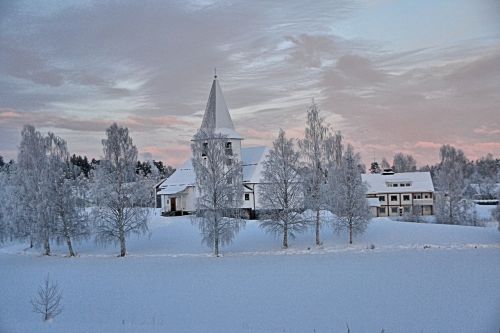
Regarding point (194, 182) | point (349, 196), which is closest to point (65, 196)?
point (194, 182)

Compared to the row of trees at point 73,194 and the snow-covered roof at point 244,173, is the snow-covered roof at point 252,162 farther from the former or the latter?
the row of trees at point 73,194

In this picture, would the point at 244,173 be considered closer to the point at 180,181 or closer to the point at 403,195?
the point at 180,181

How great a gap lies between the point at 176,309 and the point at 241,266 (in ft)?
29.1

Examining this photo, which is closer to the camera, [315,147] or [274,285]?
[274,285]

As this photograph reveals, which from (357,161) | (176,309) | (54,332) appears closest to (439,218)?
(357,161)

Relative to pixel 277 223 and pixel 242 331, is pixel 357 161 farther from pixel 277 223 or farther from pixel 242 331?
pixel 242 331

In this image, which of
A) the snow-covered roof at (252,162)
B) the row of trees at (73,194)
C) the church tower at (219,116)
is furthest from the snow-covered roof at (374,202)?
the row of trees at (73,194)

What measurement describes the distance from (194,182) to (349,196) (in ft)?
54.9

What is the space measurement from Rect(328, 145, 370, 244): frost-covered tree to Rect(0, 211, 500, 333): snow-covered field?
139cm

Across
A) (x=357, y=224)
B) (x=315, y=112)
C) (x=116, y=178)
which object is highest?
(x=315, y=112)

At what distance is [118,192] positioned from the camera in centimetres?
3412

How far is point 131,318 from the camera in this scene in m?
17.9

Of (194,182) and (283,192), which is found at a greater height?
(194,182)

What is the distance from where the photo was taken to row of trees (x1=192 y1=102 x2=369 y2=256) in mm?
34219
